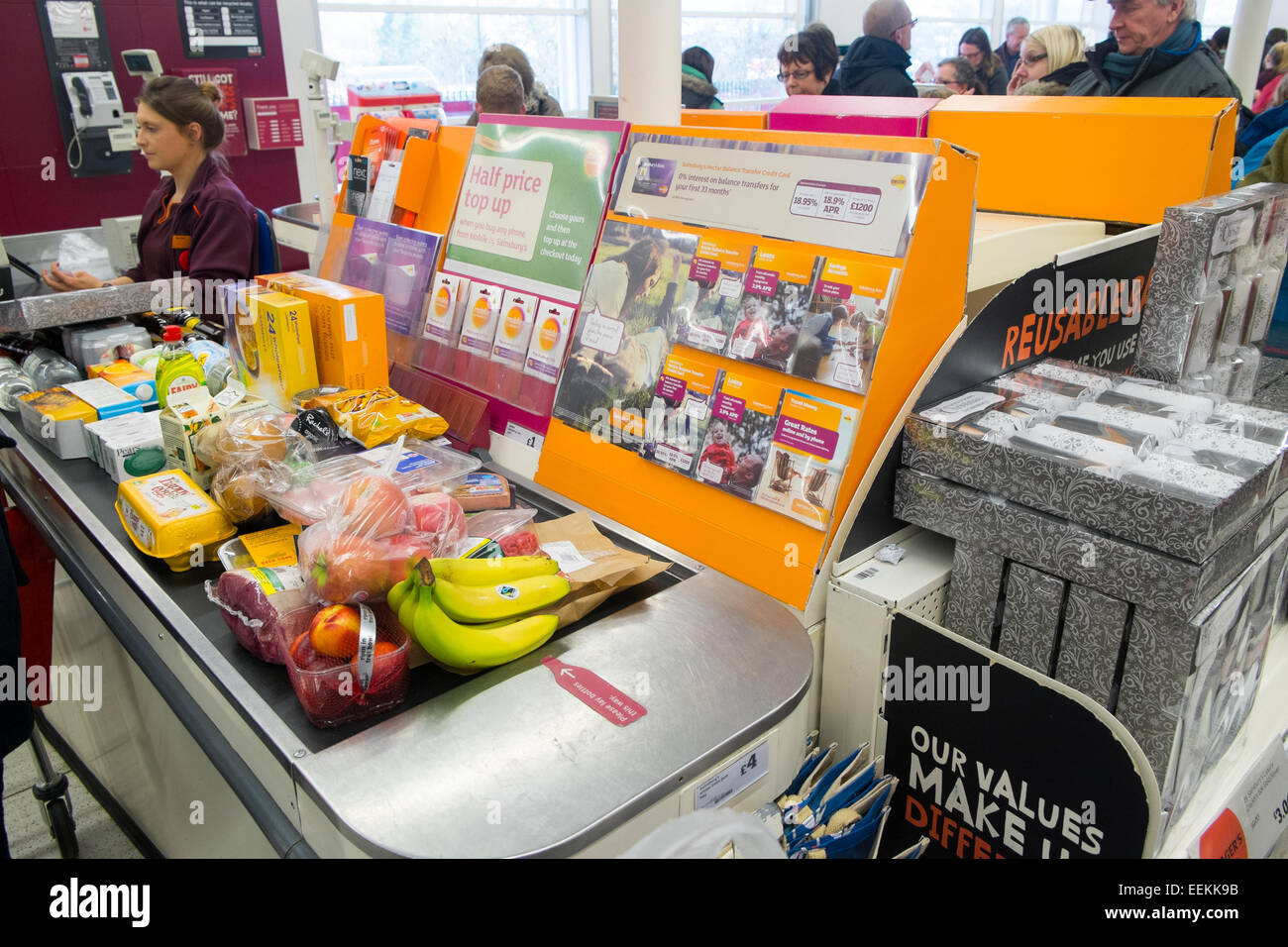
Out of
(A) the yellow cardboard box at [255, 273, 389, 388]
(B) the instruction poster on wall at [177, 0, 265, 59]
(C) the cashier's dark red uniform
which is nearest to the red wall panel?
(B) the instruction poster on wall at [177, 0, 265, 59]

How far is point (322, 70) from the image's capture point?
3662 mm

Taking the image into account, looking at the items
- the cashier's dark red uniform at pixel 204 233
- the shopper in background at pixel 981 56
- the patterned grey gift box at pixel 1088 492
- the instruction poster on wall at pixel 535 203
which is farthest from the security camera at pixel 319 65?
the shopper in background at pixel 981 56

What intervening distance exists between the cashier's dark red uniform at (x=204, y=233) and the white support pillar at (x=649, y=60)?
192cm

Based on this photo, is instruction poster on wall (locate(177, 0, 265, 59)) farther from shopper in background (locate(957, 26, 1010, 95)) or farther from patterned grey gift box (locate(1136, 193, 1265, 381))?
patterned grey gift box (locate(1136, 193, 1265, 381))

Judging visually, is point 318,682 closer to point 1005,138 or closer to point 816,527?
point 816,527

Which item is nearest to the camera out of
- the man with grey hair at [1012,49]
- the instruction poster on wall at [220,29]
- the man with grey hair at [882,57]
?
the man with grey hair at [882,57]

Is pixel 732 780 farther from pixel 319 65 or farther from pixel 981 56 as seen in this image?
pixel 981 56

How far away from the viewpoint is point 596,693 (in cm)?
136

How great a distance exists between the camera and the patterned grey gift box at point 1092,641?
136cm

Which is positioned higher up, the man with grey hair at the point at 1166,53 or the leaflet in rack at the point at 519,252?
the man with grey hair at the point at 1166,53

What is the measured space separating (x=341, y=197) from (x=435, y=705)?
1.99 meters

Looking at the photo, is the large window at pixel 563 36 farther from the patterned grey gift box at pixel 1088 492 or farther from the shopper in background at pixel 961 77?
the patterned grey gift box at pixel 1088 492

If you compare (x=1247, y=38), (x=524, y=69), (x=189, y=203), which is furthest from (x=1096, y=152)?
(x=1247, y=38)

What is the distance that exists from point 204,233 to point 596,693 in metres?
2.87
